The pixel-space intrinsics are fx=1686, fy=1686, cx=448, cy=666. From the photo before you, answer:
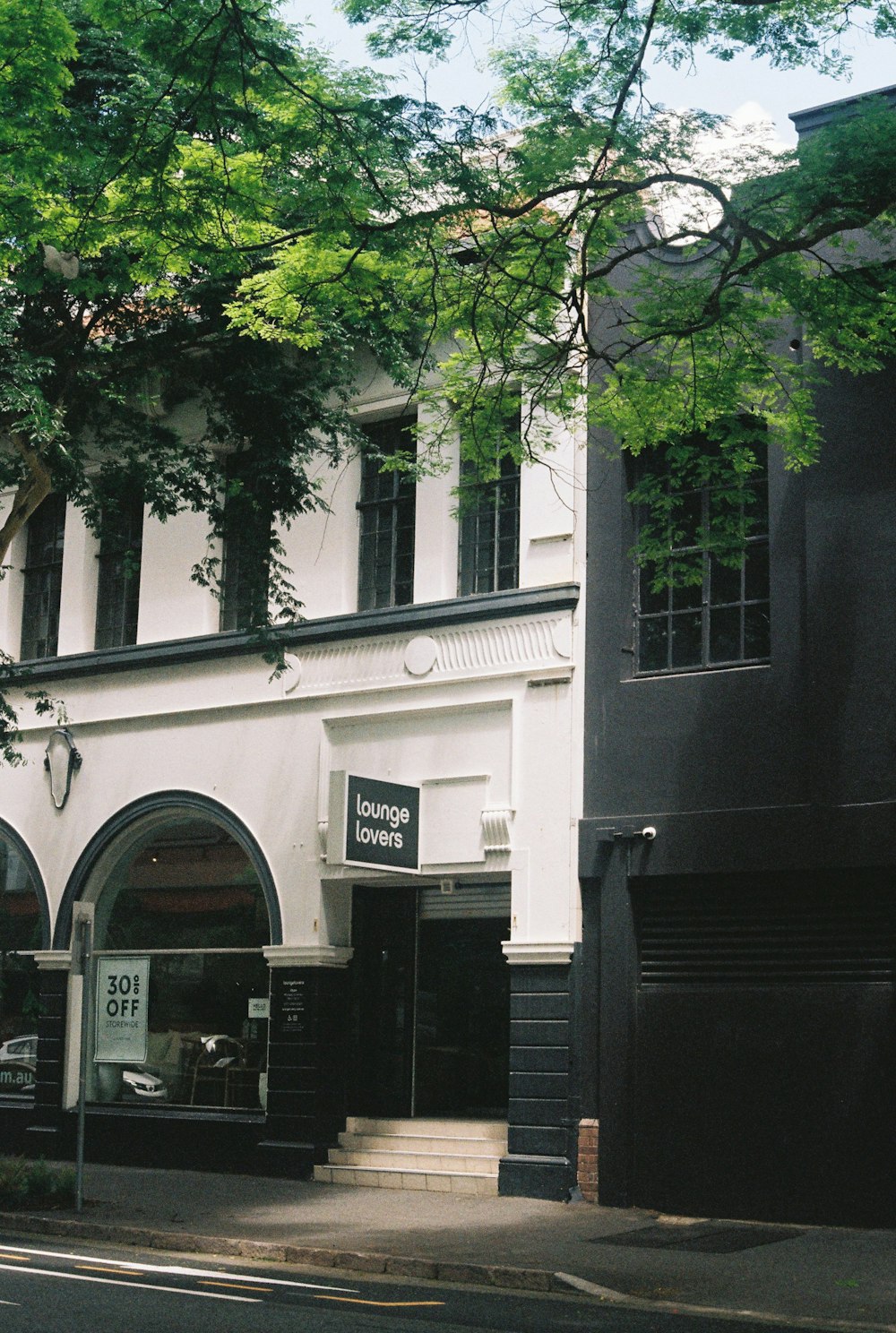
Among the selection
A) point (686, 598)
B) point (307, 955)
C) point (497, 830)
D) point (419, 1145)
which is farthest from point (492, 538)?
point (419, 1145)

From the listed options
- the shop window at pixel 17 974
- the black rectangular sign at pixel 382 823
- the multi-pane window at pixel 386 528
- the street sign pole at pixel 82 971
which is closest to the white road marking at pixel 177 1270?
the street sign pole at pixel 82 971

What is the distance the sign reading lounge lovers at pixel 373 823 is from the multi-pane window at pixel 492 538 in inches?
89.7

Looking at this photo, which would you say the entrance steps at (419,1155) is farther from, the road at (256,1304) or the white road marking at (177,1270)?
the white road marking at (177,1270)

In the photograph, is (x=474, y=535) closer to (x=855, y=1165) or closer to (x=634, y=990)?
(x=634, y=990)

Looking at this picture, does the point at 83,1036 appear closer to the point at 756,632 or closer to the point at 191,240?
the point at 756,632

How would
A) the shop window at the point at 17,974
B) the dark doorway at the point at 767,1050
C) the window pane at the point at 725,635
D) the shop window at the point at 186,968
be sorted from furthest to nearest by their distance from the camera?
the shop window at the point at 17,974, the shop window at the point at 186,968, the window pane at the point at 725,635, the dark doorway at the point at 767,1050

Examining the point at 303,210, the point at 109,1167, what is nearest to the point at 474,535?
the point at 303,210

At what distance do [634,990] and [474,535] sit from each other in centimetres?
522

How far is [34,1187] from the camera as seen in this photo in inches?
597

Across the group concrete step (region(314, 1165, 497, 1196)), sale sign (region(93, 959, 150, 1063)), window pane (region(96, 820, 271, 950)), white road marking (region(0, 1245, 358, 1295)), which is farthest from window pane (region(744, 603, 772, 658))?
sale sign (region(93, 959, 150, 1063))

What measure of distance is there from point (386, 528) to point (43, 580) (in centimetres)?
542

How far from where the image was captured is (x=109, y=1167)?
1872cm

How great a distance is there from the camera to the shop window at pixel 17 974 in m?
20.5

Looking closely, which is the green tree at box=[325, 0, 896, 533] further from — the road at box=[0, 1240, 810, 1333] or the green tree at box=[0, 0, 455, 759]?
the road at box=[0, 1240, 810, 1333]
